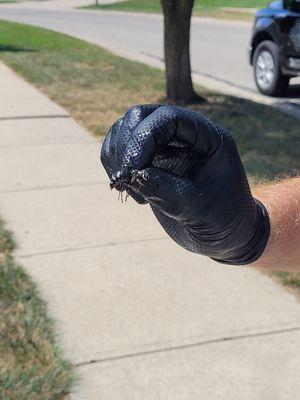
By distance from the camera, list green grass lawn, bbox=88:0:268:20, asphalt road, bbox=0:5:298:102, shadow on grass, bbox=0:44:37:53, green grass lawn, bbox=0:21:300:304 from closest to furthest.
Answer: green grass lawn, bbox=0:21:300:304 → asphalt road, bbox=0:5:298:102 → shadow on grass, bbox=0:44:37:53 → green grass lawn, bbox=88:0:268:20

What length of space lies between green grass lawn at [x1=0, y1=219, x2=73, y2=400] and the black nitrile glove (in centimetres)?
166

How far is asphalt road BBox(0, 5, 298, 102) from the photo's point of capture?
48.5 ft

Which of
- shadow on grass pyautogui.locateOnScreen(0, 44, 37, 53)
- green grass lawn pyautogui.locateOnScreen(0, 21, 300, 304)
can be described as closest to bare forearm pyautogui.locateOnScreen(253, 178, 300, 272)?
green grass lawn pyautogui.locateOnScreen(0, 21, 300, 304)

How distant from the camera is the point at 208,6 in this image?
117 ft

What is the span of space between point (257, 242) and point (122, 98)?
8287 mm

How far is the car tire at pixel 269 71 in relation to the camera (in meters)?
11.1

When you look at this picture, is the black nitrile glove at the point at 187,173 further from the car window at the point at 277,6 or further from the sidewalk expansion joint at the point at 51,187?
the car window at the point at 277,6

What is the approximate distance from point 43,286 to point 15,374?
3.31 ft

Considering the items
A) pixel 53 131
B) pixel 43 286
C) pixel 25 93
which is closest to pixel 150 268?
pixel 43 286

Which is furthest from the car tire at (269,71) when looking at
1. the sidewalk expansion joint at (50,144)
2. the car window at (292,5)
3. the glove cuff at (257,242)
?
the glove cuff at (257,242)

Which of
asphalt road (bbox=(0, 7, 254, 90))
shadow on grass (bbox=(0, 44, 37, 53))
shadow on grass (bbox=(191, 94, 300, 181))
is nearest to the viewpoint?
shadow on grass (bbox=(191, 94, 300, 181))

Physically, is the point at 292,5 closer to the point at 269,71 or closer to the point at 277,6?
the point at 277,6

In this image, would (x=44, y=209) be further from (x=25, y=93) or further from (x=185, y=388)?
(x=25, y=93)

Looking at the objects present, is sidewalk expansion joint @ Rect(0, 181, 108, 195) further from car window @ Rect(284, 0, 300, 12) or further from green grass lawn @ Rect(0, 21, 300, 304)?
car window @ Rect(284, 0, 300, 12)
